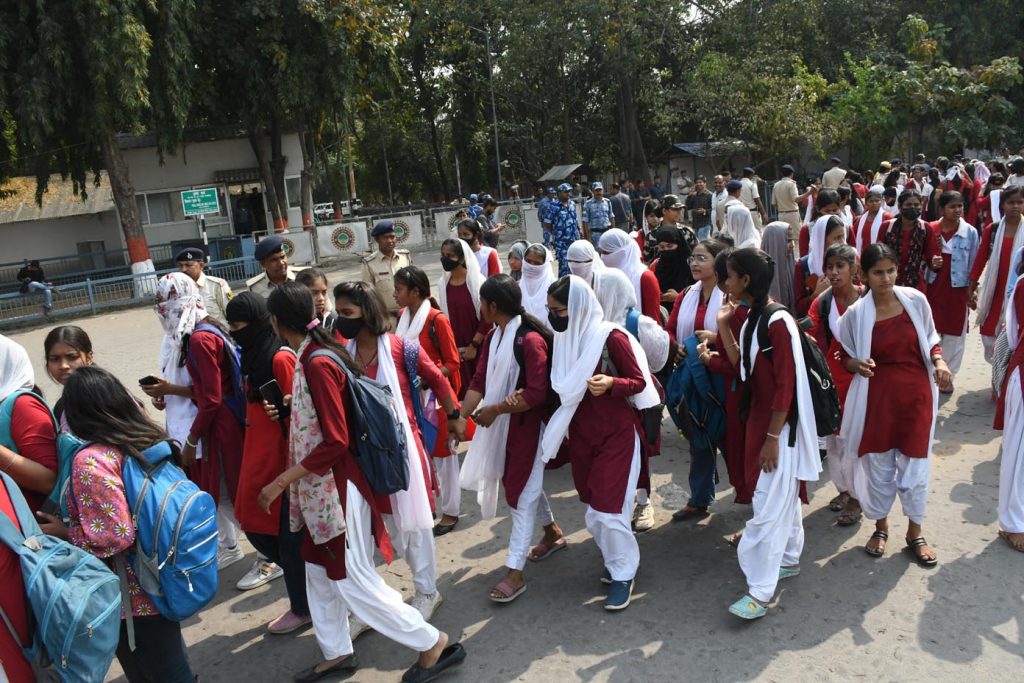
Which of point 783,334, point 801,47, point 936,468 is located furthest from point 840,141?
point 783,334

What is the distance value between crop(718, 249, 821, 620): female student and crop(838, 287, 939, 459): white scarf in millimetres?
659

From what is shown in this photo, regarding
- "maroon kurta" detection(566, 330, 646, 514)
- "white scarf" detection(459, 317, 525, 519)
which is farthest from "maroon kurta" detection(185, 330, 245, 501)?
"maroon kurta" detection(566, 330, 646, 514)

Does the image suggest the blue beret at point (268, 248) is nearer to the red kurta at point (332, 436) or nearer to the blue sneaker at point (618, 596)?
the red kurta at point (332, 436)

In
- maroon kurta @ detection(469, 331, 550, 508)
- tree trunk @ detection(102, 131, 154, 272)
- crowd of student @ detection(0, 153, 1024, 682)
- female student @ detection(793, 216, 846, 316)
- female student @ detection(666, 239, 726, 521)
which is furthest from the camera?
tree trunk @ detection(102, 131, 154, 272)

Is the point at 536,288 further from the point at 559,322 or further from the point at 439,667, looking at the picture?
the point at 439,667

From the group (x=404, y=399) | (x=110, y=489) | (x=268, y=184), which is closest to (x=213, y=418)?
(x=404, y=399)

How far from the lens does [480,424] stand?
4.15 m

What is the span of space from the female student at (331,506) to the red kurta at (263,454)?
0.20 metres

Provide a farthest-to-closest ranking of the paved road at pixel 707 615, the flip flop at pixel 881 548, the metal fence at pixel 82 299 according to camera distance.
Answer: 1. the metal fence at pixel 82 299
2. the flip flop at pixel 881 548
3. the paved road at pixel 707 615

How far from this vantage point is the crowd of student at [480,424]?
3.08 meters

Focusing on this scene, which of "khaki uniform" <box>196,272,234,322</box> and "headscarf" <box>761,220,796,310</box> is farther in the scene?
"headscarf" <box>761,220,796,310</box>

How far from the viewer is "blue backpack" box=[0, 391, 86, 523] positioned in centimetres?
288

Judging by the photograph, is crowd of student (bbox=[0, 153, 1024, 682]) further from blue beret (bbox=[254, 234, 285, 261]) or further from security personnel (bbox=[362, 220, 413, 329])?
security personnel (bbox=[362, 220, 413, 329])

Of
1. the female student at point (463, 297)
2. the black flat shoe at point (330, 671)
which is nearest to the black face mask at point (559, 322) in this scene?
the black flat shoe at point (330, 671)
